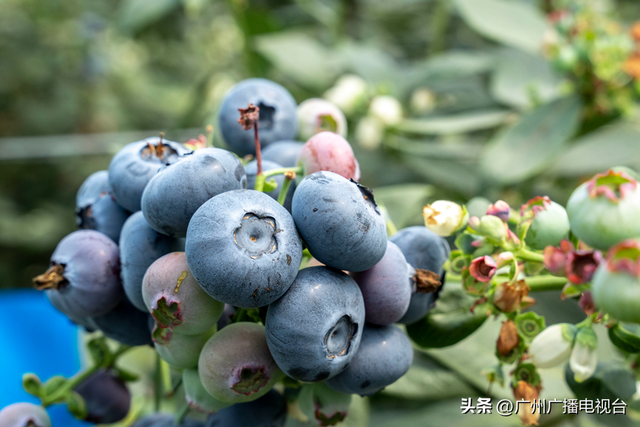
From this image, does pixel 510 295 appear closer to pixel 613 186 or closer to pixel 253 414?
pixel 613 186

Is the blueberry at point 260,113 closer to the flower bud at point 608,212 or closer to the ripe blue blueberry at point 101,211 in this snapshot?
the ripe blue blueberry at point 101,211

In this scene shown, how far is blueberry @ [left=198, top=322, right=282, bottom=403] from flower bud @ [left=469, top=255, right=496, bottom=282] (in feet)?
0.65

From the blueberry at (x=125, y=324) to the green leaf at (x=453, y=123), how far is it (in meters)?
0.75

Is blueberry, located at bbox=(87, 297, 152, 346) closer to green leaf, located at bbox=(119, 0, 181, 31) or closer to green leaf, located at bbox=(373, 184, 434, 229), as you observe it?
green leaf, located at bbox=(373, 184, 434, 229)

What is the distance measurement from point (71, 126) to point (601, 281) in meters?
3.98

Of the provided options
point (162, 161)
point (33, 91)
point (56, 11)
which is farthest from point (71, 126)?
point (162, 161)

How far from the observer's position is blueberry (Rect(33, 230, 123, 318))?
1.58 ft

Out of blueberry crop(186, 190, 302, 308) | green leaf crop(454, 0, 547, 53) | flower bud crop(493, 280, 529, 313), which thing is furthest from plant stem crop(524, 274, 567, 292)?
green leaf crop(454, 0, 547, 53)

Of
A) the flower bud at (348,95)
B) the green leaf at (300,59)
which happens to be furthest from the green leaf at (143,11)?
the flower bud at (348,95)

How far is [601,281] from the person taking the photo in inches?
12.5

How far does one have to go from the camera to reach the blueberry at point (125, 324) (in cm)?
52

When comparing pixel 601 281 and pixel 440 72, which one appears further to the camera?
pixel 440 72

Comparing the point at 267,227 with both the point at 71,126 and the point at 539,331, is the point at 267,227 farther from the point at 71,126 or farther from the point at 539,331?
the point at 71,126

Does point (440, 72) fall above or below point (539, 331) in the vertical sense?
above
